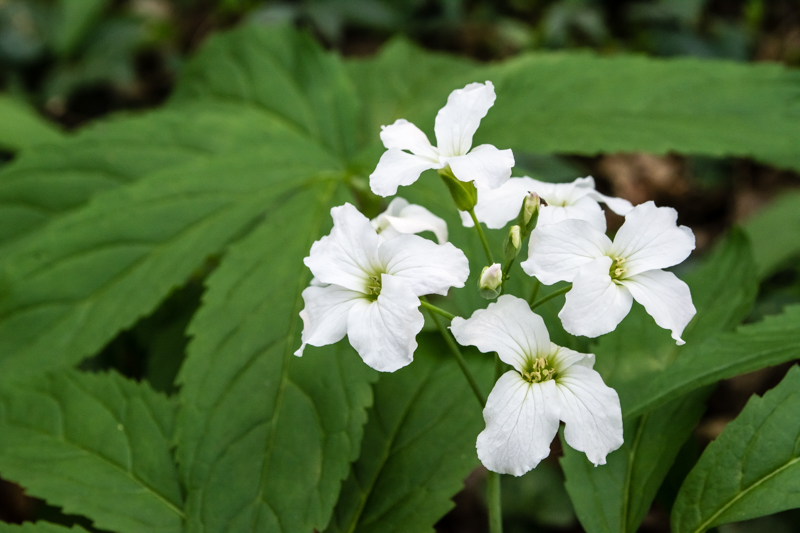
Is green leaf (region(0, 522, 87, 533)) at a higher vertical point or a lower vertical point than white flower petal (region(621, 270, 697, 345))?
lower

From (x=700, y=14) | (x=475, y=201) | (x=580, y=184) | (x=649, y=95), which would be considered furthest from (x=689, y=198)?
(x=475, y=201)

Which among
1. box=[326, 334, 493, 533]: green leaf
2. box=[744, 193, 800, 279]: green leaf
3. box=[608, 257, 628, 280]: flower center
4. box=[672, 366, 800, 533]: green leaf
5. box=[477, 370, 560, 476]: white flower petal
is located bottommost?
box=[744, 193, 800, 279]: green leaf

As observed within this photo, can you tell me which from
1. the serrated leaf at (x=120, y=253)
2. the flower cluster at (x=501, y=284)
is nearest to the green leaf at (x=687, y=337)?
the flower cluster at (x=501, y=284)

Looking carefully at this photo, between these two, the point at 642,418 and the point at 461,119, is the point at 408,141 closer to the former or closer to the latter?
the point at 461,119

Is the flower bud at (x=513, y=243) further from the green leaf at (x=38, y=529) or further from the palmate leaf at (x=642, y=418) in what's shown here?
the green leaf at (x=38, y=529)

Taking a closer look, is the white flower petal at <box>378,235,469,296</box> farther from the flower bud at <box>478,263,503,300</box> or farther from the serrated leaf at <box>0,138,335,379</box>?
the serrated leaf at <box>0,138,335,379</box>

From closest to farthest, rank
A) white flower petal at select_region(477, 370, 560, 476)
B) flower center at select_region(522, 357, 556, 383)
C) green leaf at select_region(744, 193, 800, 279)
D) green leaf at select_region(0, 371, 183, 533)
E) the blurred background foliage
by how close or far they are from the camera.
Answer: white flower petal at select_region(477, 370, 560, 476) < flower center at select_region(522, 357, 556, 383) < green leaf at select_region(0, 371, 183, 533) < green leaf at select_region(744, 193, 800, 279) < the blurred background foliage

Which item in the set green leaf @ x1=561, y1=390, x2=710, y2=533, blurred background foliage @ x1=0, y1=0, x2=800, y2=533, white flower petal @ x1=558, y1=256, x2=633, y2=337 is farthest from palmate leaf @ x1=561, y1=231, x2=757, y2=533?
blurred background foliage @ x1=0, y1=0, x2=800, y2=533

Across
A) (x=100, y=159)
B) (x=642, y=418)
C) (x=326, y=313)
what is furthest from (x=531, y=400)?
(x=100, y=159)
